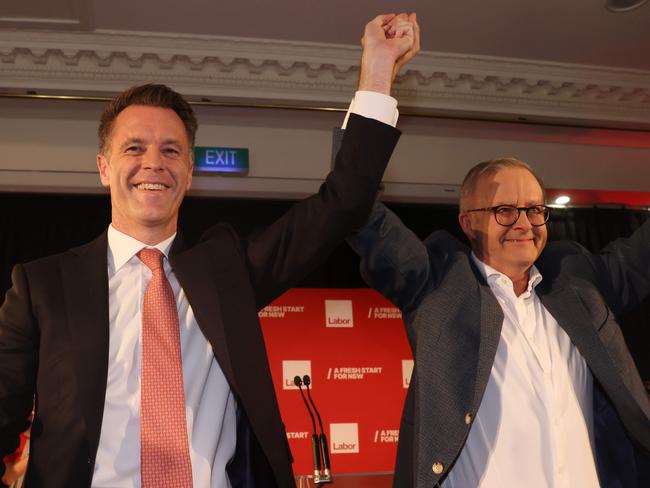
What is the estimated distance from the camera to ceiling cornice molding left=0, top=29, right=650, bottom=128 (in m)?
4.80

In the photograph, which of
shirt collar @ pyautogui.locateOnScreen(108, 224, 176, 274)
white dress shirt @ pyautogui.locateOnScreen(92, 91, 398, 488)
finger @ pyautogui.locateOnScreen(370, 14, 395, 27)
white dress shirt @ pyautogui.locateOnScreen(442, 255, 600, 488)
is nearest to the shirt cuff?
white dress shirt @ pyautogui.locateOnScreen(92, 91, 398, 488)

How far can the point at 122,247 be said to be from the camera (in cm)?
148

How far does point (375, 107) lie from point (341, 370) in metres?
3.93

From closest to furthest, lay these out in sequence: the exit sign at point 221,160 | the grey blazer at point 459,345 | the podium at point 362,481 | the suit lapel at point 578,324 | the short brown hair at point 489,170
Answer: the grey blazer at point 459,345
the suit lapel at point 578,324
the short brown hair at point 489,170
the podium at point 362,481
the exit sign at point 221,160

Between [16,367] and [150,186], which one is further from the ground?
[150,186]

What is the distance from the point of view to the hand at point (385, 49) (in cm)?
155

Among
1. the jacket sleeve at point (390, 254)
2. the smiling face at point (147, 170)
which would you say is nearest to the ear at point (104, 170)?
the smiling face at point (147, 170)

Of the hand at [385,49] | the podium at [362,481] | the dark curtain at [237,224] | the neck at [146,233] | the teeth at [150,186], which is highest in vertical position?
the dark curtain at [237,224]

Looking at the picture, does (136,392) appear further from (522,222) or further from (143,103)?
(522,222)

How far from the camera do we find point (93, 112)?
523cm

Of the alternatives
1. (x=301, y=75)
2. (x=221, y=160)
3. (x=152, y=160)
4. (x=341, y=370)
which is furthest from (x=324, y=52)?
(x=152, y=160)

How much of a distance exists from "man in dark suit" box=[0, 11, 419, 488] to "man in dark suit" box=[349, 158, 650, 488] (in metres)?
0.41

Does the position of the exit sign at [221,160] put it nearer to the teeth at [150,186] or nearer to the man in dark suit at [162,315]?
the man in dark suit at [162,315]

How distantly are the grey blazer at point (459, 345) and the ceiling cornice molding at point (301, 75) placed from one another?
130 inches
